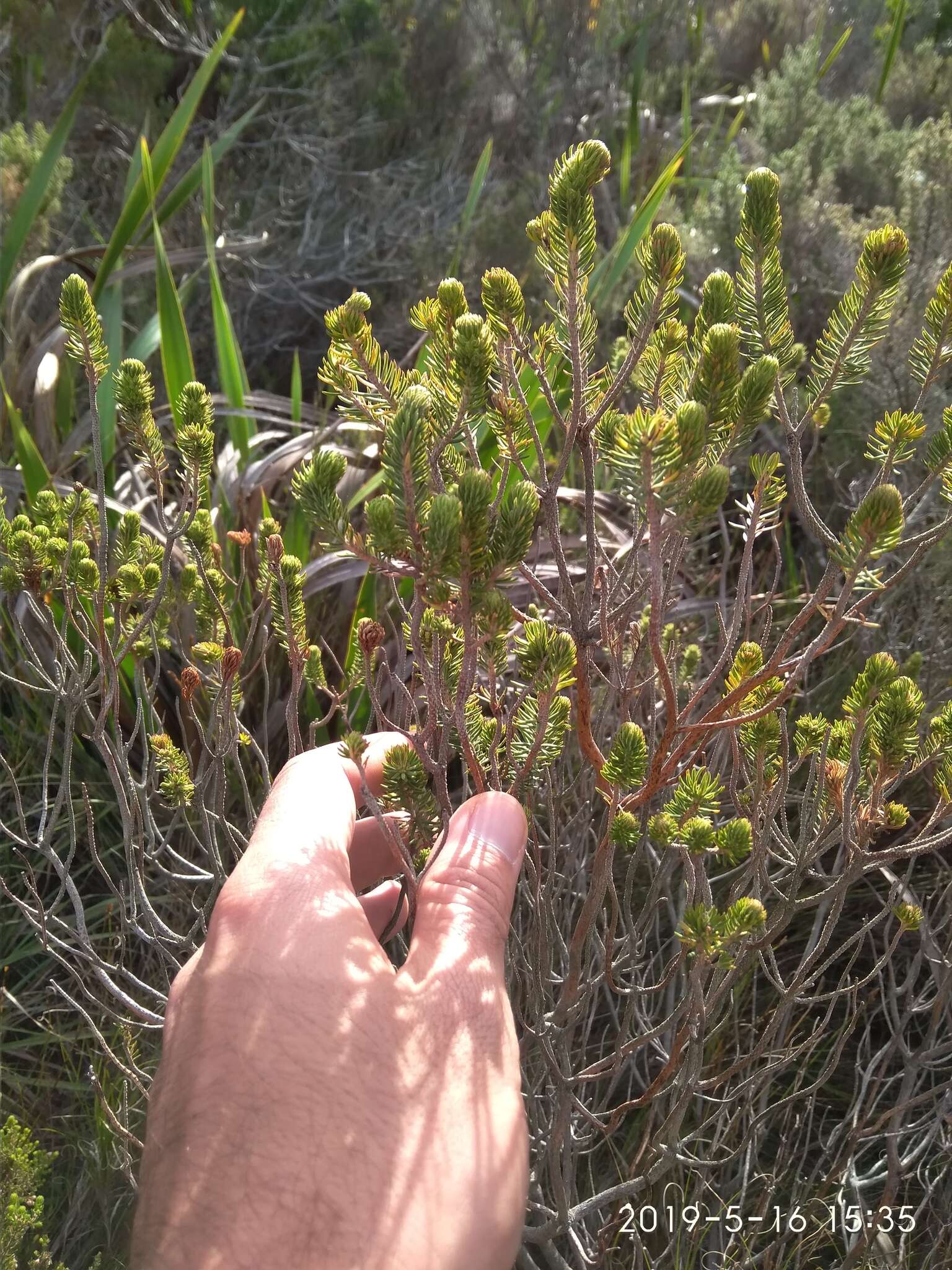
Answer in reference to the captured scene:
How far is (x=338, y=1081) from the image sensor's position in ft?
2.68

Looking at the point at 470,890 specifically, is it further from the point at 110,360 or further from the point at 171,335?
the point at 110,360

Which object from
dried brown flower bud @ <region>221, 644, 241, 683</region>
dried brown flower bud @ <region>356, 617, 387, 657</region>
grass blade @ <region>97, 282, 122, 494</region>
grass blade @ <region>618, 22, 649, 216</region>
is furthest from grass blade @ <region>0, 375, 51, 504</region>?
grass blade @ <region>618, 22, 649, 216</region>

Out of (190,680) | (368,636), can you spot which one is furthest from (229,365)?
(368,636)

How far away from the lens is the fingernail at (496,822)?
0.93 meters

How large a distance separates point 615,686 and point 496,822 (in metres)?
0.18

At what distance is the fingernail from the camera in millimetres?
926

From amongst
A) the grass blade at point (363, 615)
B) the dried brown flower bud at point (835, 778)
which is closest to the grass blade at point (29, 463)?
the grass blade at point (363, 615)

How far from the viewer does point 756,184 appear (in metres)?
0.81

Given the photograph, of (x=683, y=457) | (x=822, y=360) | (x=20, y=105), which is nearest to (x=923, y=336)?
(x=822, y=360)

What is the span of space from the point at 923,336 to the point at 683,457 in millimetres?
427

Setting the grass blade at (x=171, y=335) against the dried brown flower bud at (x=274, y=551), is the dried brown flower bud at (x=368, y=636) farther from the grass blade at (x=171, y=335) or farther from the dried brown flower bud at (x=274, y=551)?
the grass blade at (x=171, y=335)

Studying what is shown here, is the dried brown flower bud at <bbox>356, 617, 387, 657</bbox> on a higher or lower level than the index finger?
higher

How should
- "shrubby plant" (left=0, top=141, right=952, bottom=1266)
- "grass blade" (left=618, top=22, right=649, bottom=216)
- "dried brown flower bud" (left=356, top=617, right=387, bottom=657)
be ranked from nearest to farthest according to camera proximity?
"shrubby plant" (left=0, top=141, right=952, bottom=1266), "dried brown flower bud" (left=356, top=617, right=387, bottom=657), "grass blade" (left=618, top=22, right=649, bottom=216)

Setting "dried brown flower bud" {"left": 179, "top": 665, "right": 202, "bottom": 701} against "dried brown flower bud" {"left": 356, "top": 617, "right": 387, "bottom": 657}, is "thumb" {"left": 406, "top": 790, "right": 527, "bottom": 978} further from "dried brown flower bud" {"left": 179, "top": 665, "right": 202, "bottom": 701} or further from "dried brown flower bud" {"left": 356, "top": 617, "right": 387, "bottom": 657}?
"dried brown flower bud" {"left": 179, "top": 665, "right": 202, "bottom": 701}
